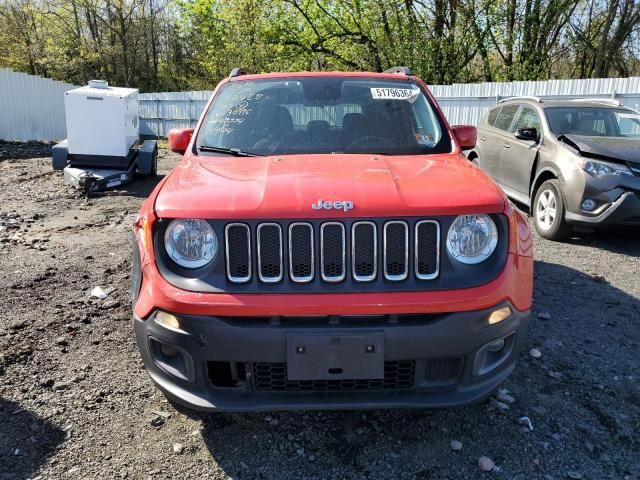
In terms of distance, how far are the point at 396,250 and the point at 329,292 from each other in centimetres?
36

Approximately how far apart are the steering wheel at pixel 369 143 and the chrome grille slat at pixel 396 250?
46.2 inches

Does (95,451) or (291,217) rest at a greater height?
(291,217)

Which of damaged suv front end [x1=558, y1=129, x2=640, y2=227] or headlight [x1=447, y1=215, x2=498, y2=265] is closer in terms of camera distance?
headlight [x1=447, y1=215, x2=498, y2=265]

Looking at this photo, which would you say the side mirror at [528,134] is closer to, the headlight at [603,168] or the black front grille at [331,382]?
the headlight at [603,168]

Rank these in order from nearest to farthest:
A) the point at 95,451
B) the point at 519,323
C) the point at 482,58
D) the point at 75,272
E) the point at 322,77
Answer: the point at 519,323 → the point at 95,451 → the point at 322,77 → the point at 75,272 → the point at 482,58

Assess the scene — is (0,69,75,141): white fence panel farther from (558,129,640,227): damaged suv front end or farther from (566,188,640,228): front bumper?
(566,188,640,228): front bumper

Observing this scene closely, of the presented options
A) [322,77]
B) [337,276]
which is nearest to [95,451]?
[337,276]

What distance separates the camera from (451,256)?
238cm

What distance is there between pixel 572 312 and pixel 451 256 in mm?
2467

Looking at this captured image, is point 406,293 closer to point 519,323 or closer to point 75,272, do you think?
point 519,323

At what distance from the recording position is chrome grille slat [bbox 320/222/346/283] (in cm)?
230

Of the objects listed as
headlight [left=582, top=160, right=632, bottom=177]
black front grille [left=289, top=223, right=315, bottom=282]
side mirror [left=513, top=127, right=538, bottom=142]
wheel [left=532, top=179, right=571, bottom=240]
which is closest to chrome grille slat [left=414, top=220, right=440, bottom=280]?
black front grille [left=289, top=223, right=315, bottom=282]

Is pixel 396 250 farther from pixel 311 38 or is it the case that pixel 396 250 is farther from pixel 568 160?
pixel 311 38

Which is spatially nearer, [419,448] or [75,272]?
[419,448]
